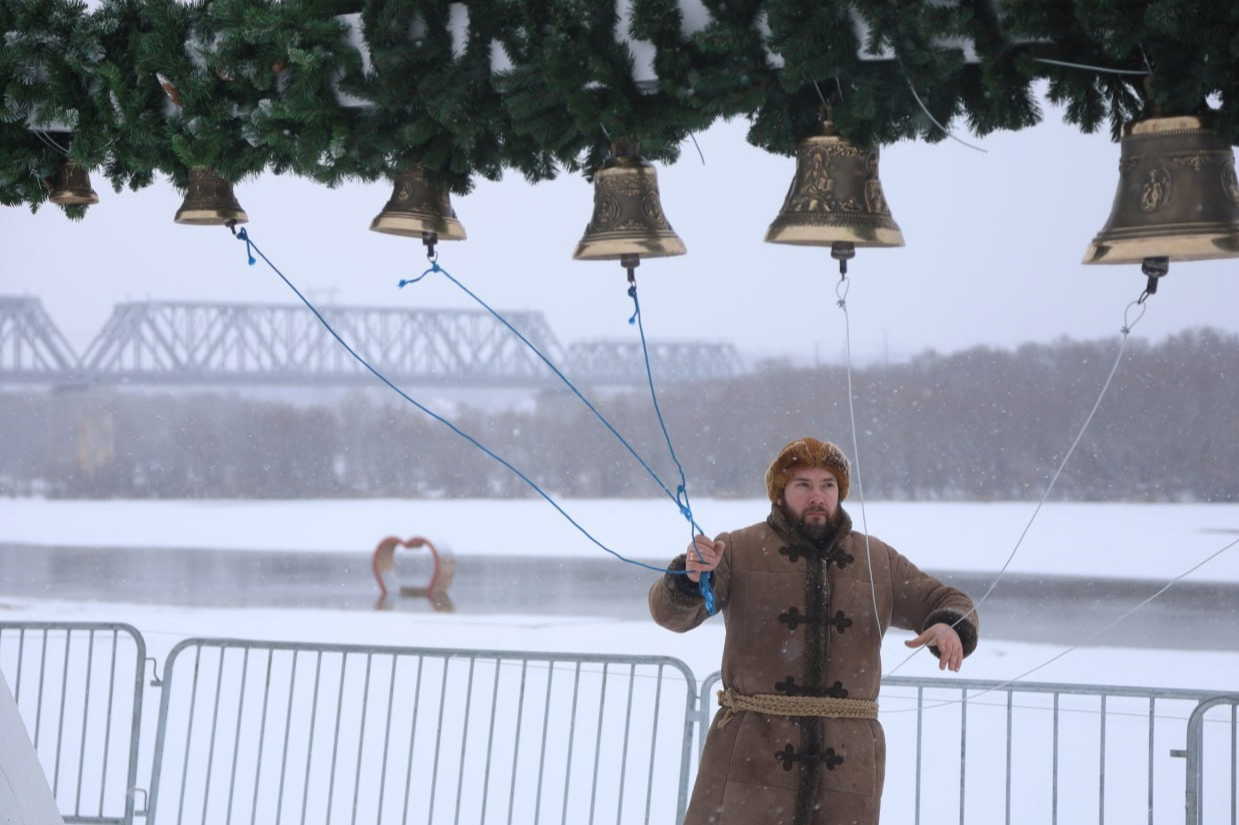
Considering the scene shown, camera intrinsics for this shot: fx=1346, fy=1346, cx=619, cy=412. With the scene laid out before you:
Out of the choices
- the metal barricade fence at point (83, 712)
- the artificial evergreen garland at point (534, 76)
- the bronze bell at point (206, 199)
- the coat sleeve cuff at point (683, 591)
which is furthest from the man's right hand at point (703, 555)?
the metal barricade fence at point (83, 712)

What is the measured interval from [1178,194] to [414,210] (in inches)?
54.4

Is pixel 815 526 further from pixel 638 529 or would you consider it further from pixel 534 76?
pixel 638 529

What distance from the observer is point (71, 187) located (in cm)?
292

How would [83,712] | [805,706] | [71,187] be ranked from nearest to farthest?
1. [805,706]
2. [71,187]
3. [83,712]

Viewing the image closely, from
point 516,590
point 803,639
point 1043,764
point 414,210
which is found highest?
point 414,210

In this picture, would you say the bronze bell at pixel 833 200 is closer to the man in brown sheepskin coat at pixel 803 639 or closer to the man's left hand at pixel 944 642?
the man in brown sheepskin coat at pixel 803 639

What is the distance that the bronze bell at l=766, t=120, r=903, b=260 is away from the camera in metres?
2.16

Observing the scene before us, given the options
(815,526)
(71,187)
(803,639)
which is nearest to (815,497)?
(815,526)

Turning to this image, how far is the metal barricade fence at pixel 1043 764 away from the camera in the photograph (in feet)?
16.0

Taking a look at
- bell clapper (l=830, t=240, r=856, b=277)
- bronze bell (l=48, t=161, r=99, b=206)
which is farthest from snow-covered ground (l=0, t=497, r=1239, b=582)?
bell clapper (l=830, t=240, r=856, b=277)

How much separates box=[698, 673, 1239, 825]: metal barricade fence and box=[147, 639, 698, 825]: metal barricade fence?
628 millimetres

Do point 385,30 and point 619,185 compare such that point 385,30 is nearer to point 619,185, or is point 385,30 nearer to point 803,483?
point 619,185

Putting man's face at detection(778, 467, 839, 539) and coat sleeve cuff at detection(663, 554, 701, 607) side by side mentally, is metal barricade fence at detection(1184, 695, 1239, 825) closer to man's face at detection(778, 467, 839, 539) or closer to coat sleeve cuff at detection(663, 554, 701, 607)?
man's face at detection(778, 467, 839, 539)

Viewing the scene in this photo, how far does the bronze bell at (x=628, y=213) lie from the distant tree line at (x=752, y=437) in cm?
2981
